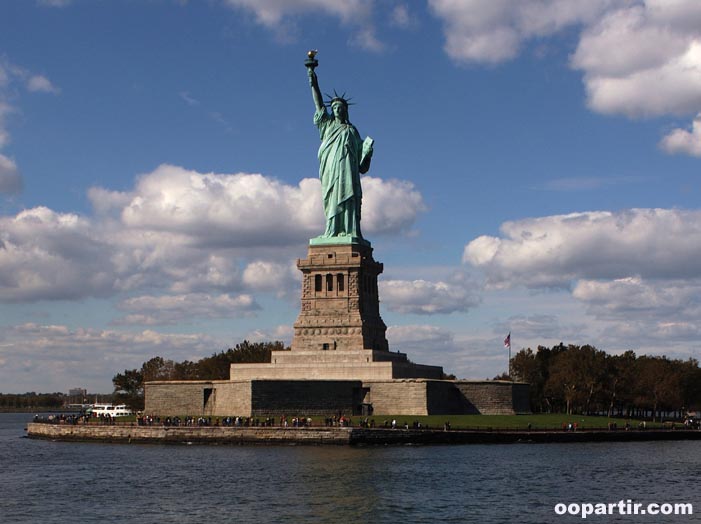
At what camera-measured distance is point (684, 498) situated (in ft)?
142

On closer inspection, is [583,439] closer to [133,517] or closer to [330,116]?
[330,116]

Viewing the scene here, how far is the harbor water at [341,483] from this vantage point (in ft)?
131

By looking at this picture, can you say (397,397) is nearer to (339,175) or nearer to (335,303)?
(335,303)

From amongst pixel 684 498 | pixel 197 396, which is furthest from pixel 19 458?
pixel 684 498

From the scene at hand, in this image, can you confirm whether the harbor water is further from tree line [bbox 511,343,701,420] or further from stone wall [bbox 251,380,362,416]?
tree line [bbox 511,343,701,420]

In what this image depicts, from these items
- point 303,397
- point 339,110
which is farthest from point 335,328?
point 339,110

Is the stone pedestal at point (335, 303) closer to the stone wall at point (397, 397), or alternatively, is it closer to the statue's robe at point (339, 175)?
the statue's robe at point (339, 175)

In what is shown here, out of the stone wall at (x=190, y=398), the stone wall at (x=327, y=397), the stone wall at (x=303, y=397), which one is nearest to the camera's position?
the stone wall at (x=303, y=397)

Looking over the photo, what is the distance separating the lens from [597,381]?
314 feet

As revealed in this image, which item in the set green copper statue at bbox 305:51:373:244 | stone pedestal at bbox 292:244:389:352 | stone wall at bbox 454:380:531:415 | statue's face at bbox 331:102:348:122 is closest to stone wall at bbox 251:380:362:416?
stone pedestal at bbox 292:244:389:352

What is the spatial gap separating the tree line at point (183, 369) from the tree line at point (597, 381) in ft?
80.1

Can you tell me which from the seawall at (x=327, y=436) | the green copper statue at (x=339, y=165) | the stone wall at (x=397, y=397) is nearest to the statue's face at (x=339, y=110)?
the green copper statue at (x=339, y=165)

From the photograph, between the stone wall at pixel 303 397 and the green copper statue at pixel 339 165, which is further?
the green copper statue at pixel 339 165

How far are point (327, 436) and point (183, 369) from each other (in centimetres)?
4880
